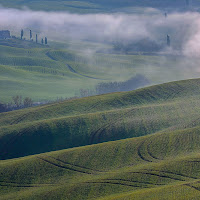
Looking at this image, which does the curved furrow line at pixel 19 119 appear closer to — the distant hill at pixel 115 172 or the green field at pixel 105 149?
the green field at pixel 105 149

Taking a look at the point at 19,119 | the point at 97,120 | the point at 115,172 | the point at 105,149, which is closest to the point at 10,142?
the point at 19,119

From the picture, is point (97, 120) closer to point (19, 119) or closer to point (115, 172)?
point (19, 119)

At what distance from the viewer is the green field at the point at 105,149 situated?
8375 centimetres

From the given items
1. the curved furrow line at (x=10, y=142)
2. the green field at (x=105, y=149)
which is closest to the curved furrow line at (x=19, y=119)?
the green field at (x=105, y=149)

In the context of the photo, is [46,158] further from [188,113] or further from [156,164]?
[188,113]

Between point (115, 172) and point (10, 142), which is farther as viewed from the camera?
point (10, 142)

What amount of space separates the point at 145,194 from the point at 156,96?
9855cm

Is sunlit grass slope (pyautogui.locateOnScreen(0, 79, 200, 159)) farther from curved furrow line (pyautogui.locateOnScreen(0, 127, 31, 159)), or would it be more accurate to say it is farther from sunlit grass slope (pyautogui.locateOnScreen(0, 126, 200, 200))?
sunlit grass slope (pyautogui.locateOnScreen(0, 126, 200, 200))

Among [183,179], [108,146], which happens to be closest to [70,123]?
[108,146]

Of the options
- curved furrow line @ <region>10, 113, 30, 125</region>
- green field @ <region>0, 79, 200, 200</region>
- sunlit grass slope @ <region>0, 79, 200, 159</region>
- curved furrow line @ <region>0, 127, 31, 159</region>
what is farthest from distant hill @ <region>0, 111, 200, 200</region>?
curved furrow line @ <region>10, 113, 30, 125</region>

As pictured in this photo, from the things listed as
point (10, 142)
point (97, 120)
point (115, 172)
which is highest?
point (97, 120)

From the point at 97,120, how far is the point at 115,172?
4993 centimetres

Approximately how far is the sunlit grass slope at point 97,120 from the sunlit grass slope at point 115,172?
1998 cm

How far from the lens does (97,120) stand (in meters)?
142
